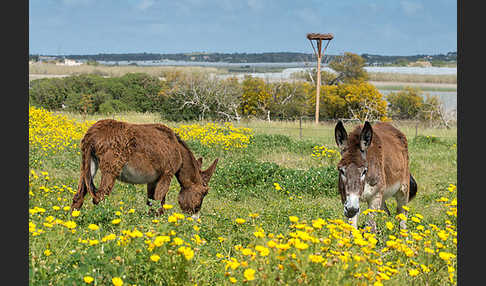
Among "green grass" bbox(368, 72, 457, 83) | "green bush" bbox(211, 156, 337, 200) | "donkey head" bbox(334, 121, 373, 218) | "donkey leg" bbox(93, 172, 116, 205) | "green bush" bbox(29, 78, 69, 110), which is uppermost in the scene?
"green grass" bbox(368, 72, 457, 83)

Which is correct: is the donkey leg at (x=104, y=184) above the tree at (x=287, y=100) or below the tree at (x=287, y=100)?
Answer: below

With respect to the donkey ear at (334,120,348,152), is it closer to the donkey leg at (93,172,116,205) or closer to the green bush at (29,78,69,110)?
the donkey leg at (93,172,116,205)

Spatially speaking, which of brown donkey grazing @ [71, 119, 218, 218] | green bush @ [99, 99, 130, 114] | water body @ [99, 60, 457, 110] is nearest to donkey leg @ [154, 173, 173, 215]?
brown donkey grazing @ [71, 119, 218, 218]

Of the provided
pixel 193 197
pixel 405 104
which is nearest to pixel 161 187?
pixel 193 197

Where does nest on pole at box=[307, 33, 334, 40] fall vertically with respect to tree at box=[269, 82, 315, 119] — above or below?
above

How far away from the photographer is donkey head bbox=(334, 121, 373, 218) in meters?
5.00

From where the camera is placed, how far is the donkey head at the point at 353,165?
16.4ft

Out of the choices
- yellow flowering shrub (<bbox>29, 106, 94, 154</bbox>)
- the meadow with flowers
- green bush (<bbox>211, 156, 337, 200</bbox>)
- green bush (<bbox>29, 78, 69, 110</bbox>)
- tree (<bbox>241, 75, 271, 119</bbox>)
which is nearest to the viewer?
the meadow with flowers

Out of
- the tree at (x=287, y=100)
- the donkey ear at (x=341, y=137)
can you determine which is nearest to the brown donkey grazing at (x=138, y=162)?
the donkey ear at (x=341, y=137)

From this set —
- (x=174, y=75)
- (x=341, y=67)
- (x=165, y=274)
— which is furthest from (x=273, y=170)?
(x=341, y=67)

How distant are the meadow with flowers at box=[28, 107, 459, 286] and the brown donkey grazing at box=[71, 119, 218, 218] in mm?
302

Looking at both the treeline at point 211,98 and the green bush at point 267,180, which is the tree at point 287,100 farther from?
the green bush at point 267,180

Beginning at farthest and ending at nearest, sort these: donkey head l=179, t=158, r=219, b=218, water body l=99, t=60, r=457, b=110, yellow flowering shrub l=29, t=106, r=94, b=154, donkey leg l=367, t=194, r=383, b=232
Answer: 1. water body l=99, t=60, r=457, b=110
2. yellow flowering shrub l=29, t=106, r=94, b=154
3. donkey head l=179, t=158, r=219, b=218
4. donkey leg l=367, t=194, r=383, b=232

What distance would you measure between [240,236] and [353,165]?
5.15ft
